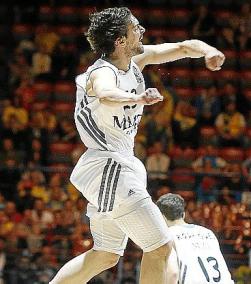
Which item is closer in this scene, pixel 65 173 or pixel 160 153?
pixel 65 173

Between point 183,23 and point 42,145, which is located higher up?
point 183,23

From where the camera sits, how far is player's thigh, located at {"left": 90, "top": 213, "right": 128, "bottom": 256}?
5.67 m

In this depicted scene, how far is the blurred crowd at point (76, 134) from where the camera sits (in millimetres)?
10883

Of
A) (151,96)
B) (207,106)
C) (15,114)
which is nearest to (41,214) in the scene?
(15,114)

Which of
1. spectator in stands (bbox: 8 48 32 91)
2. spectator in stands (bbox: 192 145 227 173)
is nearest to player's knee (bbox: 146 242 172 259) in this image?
spectator in stands (bbox: 192 145 227 173)

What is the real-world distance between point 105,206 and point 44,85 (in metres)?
10.9

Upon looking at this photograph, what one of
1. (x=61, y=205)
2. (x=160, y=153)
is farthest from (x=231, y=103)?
(x=61, y=205)

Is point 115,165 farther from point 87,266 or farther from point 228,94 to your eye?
point 228,94

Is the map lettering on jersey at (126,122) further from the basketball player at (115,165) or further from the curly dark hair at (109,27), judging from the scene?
the curly dark hair at (109,27)

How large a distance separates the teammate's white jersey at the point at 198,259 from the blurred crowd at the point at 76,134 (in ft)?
7.93

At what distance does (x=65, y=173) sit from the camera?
1213cm

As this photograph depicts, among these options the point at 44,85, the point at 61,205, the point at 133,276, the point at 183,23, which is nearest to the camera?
the point at 133,276

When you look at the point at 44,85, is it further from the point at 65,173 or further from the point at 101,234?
the point at 101,234

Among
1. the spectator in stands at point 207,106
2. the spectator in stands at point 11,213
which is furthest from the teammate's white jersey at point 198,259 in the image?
the spectator in stands at point 207,106
